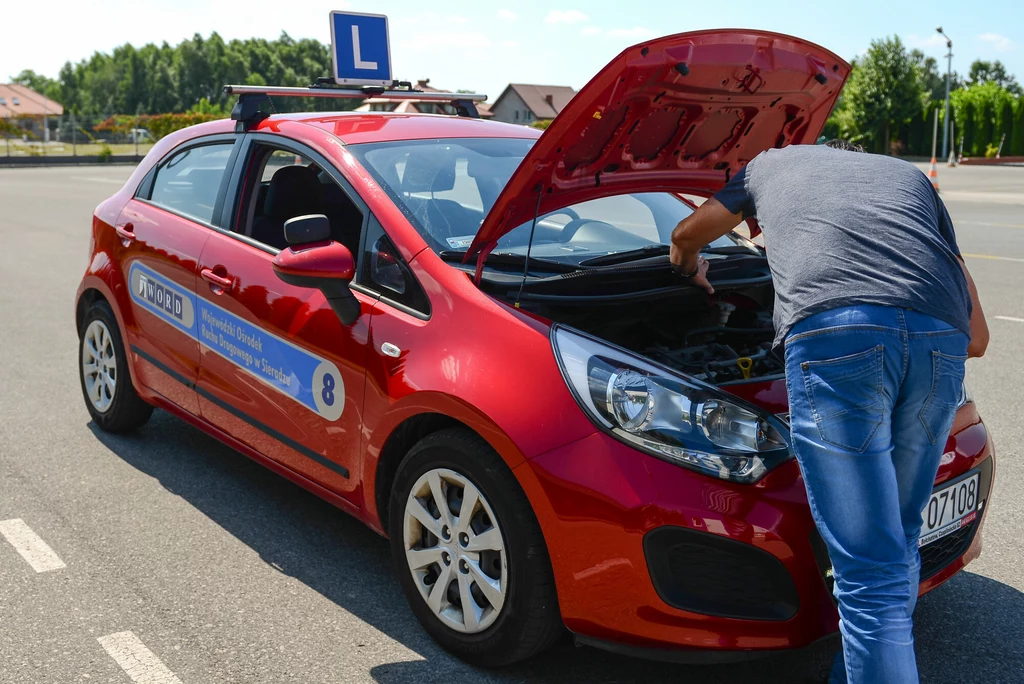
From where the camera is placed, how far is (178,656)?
2.98 m

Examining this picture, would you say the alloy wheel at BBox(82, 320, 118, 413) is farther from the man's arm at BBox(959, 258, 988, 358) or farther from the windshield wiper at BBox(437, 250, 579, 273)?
the man's arm at BBox(959, 258, 988, 358)

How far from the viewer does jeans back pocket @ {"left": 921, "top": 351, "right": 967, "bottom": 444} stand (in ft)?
7.54

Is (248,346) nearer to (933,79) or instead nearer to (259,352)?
(259,352)

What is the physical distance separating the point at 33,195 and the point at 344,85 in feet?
67.3

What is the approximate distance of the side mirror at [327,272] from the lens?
323 cm

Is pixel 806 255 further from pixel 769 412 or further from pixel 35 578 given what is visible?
pixel 35 578

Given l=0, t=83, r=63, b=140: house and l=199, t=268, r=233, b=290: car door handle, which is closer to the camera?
l=199, t=268, r=233, b=290: car door handle

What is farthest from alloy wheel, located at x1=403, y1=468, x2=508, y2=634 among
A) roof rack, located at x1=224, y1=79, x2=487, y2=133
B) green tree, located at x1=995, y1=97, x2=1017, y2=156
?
green tree, located at x1=995, y1=97, x2=1017, y2=156

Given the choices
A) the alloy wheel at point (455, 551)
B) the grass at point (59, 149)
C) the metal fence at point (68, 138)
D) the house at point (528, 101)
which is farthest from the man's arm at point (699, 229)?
the house at point (528, 101)

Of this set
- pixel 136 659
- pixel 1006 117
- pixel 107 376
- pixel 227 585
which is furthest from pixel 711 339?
pixel 1006 117

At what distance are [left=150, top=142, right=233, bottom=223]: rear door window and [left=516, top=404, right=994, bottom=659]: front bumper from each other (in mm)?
2387

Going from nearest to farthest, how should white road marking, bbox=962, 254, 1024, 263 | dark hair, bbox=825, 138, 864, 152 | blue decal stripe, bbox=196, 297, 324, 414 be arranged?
dark hair, bbox=825, 138, 864, 152 < blue decal stripe, bbox=196, 297, 324, 414 < white road marking, bbox=962, 254, 1024, 263

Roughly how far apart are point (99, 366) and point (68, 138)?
4713cm

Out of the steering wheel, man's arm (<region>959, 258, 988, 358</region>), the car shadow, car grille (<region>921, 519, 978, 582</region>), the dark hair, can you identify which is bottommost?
the car shadow
